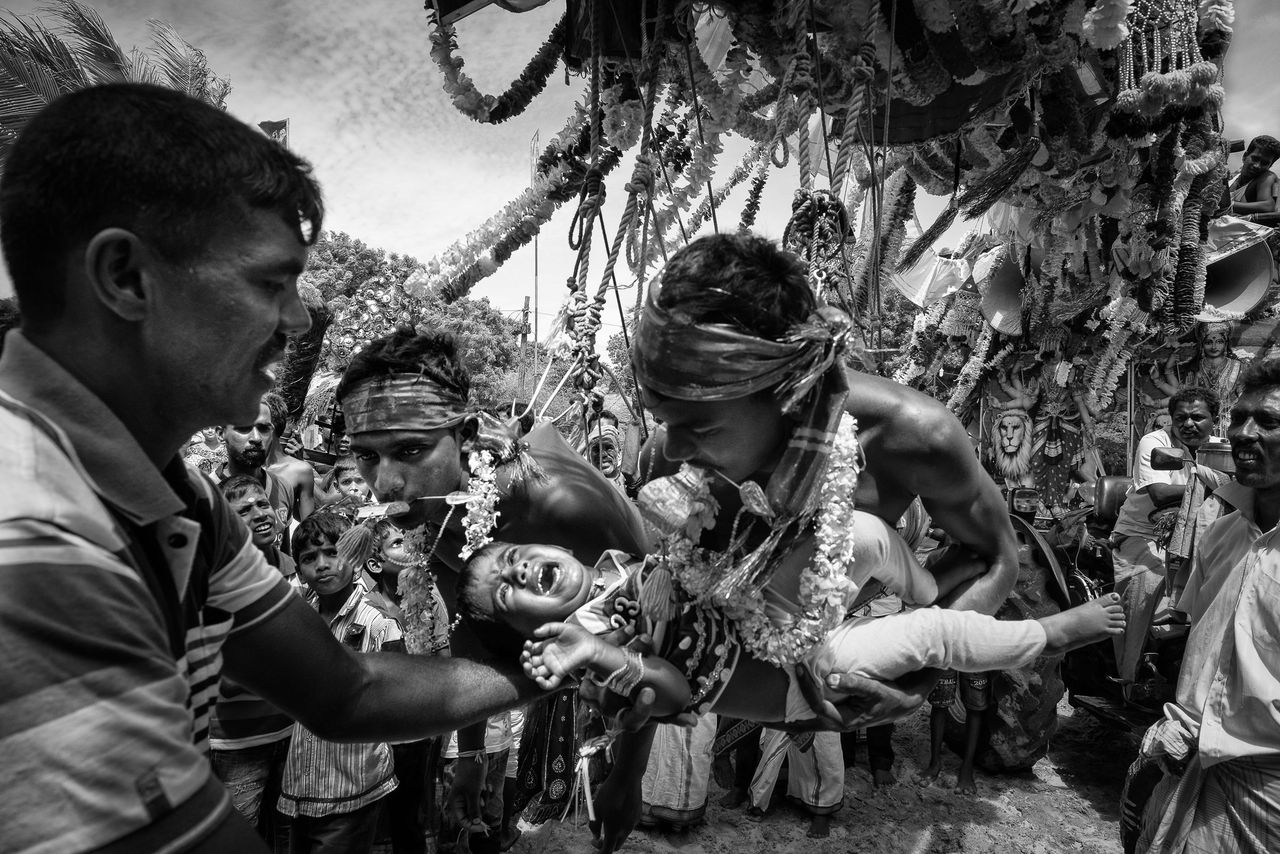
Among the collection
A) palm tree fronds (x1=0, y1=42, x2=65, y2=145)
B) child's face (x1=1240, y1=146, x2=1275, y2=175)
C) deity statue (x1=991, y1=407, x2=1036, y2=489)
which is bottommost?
deity statue (x1=991, y1=407, x2=1036, y2=489)

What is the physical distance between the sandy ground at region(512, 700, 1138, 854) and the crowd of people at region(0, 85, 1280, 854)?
3.90ft

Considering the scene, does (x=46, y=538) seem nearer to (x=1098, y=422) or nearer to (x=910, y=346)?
(x=910, y=346)

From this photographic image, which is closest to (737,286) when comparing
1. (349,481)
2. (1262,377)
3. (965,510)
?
(965,510)

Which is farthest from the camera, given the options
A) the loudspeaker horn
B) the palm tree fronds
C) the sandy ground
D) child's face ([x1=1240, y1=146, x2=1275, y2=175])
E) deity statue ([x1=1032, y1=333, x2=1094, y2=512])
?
child's face ([x1=1240, y1=146, x2=1275, y2=175])

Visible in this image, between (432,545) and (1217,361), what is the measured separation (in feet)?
29.2

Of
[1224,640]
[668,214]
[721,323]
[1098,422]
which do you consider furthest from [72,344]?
[1098,422]

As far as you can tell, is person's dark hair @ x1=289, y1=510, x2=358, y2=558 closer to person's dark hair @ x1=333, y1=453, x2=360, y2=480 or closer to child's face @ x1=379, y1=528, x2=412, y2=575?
child's face @ x1=379, y1=528, x2=412, y2=575

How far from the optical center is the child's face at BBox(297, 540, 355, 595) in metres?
3.74

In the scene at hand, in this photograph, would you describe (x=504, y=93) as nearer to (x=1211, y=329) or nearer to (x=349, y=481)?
(x=349, y=481)

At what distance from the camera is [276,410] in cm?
561

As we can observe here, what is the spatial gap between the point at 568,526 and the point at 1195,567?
290 centimetres

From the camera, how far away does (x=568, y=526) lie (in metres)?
2.74

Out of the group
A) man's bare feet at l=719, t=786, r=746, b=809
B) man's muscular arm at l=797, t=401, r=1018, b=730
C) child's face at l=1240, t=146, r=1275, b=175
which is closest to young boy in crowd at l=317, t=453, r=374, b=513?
man's bare feet at l=719, t=786, r=746, b=809

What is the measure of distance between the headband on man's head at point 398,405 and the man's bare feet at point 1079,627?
6.82 feet
